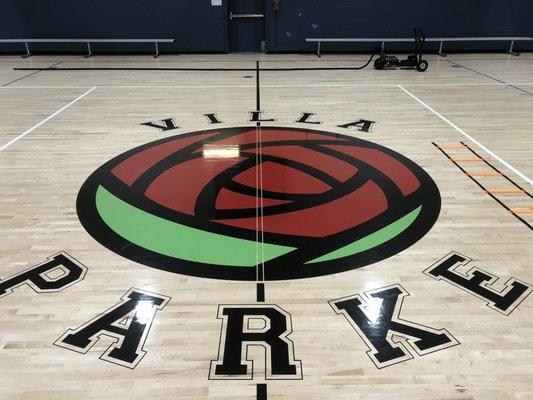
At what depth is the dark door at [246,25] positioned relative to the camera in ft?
44.9

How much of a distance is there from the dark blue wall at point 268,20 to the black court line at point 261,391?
12924mm

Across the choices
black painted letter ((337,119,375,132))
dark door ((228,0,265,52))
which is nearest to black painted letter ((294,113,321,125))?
black painted letter ((337,119,375,132))

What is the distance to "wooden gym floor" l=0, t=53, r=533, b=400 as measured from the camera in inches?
104

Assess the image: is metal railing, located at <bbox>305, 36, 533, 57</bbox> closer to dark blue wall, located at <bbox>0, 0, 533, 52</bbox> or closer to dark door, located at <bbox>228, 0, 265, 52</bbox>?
dark blue wall, located at <bbox>0, 0, 533, 52</bbox>

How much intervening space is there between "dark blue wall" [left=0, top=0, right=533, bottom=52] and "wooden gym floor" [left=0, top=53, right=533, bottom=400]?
A: 24.2 feet

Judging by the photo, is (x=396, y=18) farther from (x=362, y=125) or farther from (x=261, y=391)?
(x=261, y=391)

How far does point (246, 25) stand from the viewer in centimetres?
1396

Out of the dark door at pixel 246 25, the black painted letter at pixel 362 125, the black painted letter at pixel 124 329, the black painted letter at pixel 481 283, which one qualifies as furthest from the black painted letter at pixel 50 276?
the dark door at pixel 246 25

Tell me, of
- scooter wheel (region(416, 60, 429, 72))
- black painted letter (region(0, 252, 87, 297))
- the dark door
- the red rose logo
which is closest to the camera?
black painted letter (region(0, 252, 87, 297))

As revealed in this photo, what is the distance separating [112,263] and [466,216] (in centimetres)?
350

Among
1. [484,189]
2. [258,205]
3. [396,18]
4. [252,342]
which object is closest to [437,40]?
[396,18]

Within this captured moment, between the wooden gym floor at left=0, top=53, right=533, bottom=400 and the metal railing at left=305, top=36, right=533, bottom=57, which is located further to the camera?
the metal railing at left=305, top=36, right=533, bottom=57

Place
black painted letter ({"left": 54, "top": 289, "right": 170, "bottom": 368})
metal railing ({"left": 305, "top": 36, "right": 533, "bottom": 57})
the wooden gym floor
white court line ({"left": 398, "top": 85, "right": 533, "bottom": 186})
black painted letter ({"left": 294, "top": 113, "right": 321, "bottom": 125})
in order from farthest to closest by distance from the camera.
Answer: metal railing ({"left": 305, "top": 36, "right": 533, "bottom": 57}), black painted letter ({"left": 294, "top": 113, "right": 321, "bottom": 125}), white court line ({"left": 398, "top": 85, "right": 533, "bottom": 186}), black painted letter ({"left": 54, "top": 289, "right": 170, "bottom": 368}), the wooden gym floor

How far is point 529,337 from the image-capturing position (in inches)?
115
